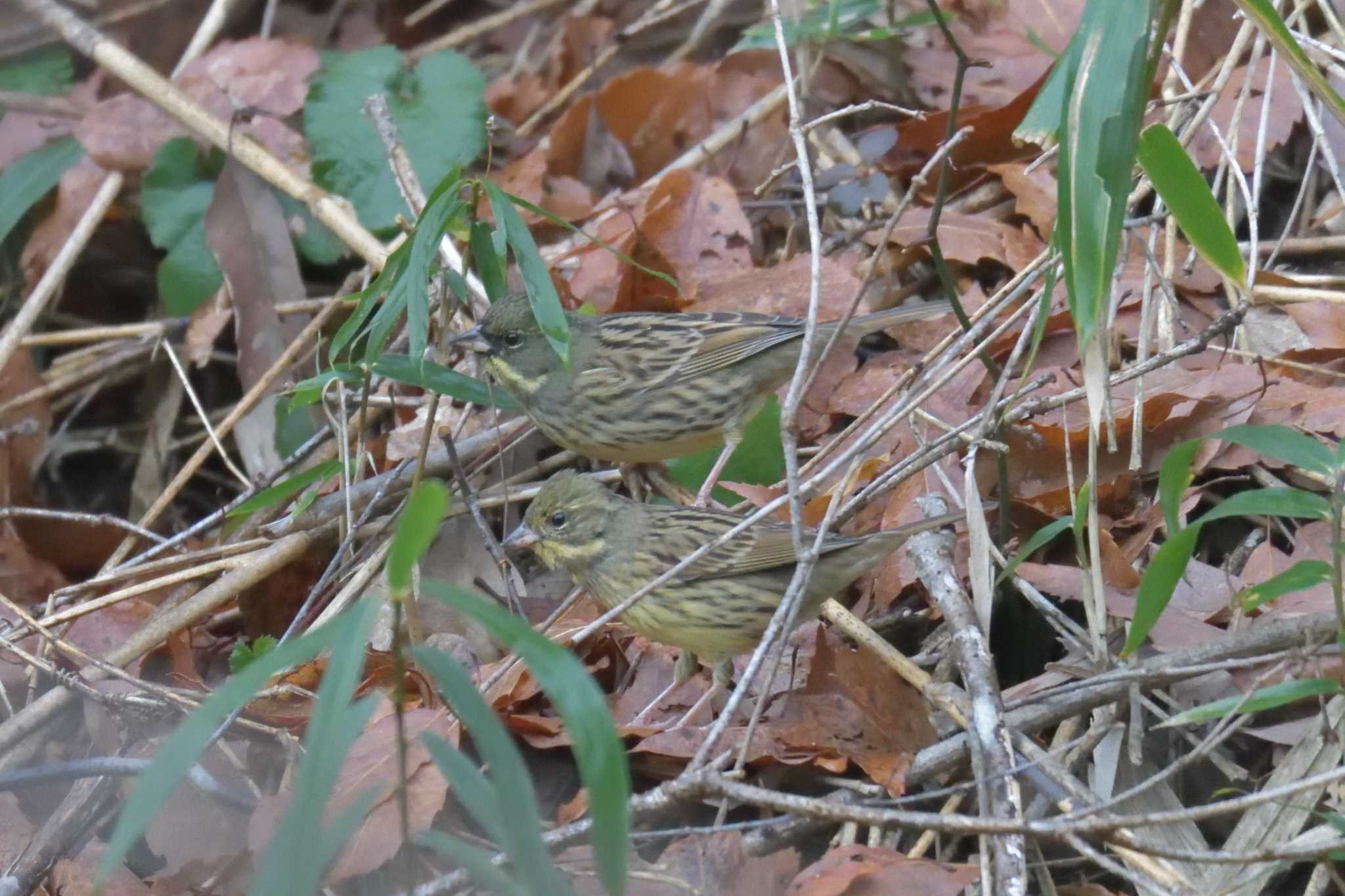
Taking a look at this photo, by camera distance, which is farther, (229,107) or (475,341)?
(229,107)

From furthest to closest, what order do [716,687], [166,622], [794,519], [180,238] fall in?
[180,238]
[166,622]
[716,687]
[794,519]

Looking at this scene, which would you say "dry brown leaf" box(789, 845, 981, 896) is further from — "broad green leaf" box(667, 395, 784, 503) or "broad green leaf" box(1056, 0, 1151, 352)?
"broad green leaf" box(667, 395, 784, 503)

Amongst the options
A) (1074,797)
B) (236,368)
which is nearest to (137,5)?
(236,368)

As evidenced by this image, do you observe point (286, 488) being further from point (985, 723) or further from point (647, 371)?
point (985, 723)

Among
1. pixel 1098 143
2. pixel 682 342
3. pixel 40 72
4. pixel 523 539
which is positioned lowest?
pixel 523 539

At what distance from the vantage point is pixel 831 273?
5.09m

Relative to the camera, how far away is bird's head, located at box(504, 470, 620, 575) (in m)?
4.19

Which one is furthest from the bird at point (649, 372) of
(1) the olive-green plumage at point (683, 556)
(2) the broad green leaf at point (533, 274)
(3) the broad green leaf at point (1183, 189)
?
(3) the broad green leaf at point (1183, 189)

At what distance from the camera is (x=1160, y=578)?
9.53 feet

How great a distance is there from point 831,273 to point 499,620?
10.7 feet

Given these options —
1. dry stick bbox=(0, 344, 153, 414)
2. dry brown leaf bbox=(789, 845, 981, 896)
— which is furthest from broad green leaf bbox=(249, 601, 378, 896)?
dry stick bbox=(0, 344, 153, 414)

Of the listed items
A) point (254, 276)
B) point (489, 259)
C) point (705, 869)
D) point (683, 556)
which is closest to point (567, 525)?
point (683, 556)

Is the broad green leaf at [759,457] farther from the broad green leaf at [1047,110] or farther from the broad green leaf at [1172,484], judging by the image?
the broad green leaf at [1172,484]

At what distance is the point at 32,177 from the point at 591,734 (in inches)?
206
